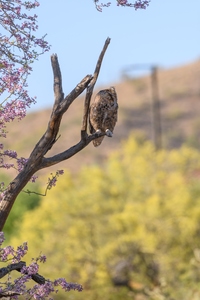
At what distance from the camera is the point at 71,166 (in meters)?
63.3

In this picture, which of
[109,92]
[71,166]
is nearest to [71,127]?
[71,166]

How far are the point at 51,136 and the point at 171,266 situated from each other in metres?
18.0

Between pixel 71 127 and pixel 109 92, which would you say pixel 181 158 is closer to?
pixel 109 92

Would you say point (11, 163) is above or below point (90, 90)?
below

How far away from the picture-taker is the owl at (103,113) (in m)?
5.38

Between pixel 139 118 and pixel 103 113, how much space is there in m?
67.7

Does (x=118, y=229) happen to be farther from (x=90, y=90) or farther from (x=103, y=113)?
(x=90, y=90)

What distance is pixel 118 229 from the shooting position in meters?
23.3

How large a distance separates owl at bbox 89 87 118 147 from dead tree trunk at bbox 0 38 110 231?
0.38 meters

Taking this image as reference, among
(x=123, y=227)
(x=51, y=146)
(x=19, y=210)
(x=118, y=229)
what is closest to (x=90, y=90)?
(x=51, y=146)

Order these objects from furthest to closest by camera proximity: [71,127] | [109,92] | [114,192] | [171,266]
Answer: [71,127] → [114,192] → [171,266] → [109,92]

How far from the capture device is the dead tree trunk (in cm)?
462

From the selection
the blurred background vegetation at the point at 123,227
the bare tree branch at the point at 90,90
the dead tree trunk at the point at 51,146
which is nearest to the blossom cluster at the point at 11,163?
the dead tree trunk at the point at 51,146

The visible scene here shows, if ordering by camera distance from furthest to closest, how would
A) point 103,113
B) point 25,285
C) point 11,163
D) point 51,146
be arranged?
point 103,113 → point 51,146 → point 11,163 → point 25,285
